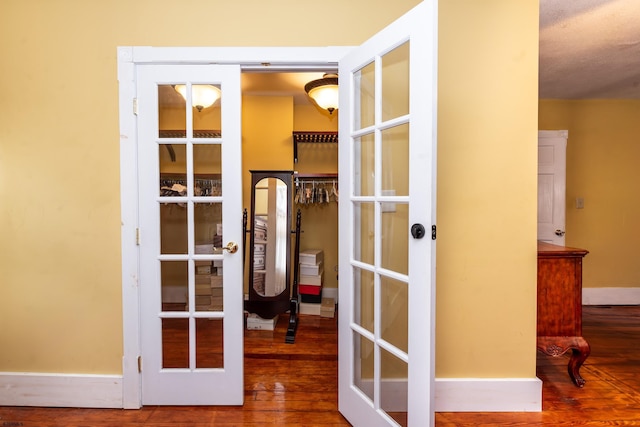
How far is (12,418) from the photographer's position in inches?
68.8

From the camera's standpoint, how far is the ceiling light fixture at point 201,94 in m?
1.80

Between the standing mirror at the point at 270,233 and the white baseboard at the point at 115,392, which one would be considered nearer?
the white baseboard at the point at 115,392

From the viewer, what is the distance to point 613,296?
3779 millimetres

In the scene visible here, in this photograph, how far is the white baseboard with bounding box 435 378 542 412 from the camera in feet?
5.91

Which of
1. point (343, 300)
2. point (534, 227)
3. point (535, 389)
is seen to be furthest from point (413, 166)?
point (535, 389)

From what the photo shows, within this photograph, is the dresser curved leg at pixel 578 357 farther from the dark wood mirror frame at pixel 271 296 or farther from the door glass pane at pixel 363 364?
the dark wood mirror frame at pixel 271 296

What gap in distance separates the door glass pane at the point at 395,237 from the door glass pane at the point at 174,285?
44.4 inches

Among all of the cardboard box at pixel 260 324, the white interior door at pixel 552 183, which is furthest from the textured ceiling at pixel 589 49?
the cardboard box at pixel 260 324

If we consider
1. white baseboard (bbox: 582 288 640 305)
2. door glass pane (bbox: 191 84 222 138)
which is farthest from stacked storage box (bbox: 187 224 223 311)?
white baseboard (bbox: 582 288 640 305)

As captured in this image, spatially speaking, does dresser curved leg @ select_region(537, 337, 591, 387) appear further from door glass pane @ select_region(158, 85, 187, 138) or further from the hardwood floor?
door glass pane @ select_region(158, 85, 187, 138)

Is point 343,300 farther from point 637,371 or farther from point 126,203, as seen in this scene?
point 637,371

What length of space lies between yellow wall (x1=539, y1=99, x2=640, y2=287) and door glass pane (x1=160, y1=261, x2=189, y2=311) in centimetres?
410

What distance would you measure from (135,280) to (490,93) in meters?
2.24

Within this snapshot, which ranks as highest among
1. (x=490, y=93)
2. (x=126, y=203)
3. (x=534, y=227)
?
(x=490, y=93)
